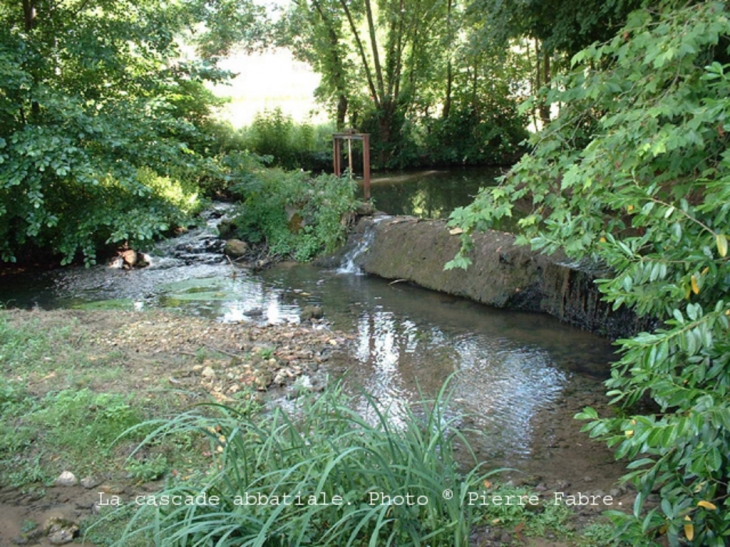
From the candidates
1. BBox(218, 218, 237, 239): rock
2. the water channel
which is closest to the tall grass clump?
the water channel

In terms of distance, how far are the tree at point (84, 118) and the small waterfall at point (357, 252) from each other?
2.64 meters

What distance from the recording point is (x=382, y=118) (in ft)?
70.3

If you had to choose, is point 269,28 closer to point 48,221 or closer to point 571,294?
point 48,221

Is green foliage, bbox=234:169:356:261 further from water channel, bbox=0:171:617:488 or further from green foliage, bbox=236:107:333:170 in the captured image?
green foliage, bbox=236:107:333:170

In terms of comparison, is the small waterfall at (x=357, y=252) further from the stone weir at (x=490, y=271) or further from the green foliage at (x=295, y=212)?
the green foliage at (x=295, y=212)

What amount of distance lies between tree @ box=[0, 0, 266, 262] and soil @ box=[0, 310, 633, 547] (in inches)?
78.0

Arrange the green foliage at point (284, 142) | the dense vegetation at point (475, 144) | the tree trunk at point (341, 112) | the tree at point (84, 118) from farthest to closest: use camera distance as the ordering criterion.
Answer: the tree trunk at point (341, 112) → the green foliage at point (284, 142) → the tree at point (84, 118) → the dense vegetation at point (475, 144)

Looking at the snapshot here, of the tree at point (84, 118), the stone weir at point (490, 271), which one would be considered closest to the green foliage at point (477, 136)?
the stone weir at point (490, 271)

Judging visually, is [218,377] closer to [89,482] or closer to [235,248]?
[89,482]

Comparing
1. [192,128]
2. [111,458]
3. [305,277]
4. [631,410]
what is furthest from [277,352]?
[192,128]

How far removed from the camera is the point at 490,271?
8.25 metres

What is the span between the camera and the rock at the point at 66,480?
136 inches

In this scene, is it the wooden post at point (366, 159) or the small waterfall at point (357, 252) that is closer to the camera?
the small waterfall at point (357, 252)

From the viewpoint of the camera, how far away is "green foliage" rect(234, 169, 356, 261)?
10727 millimetres
